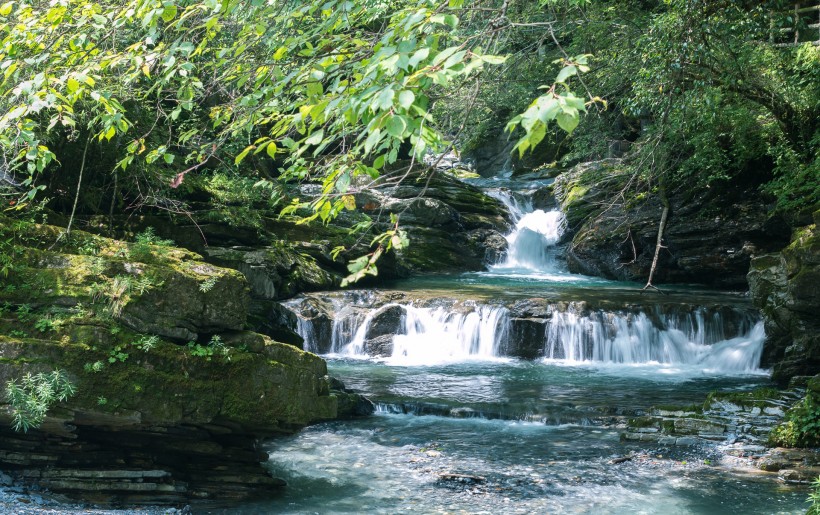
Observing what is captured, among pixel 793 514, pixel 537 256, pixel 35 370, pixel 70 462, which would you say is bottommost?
pixel 793 514

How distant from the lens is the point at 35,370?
5695 mm

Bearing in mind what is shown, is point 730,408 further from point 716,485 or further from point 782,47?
point 782,47

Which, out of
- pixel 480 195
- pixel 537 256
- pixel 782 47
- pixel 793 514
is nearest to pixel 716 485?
pixel 793 514

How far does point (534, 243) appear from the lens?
22.7m

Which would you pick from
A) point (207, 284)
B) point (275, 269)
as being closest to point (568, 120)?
point (207, 284)

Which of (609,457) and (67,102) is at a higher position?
(67,102)

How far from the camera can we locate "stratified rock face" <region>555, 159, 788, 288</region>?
56.3ft

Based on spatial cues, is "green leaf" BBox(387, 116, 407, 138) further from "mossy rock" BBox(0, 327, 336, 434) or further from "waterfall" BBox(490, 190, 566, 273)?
"waterfall" BBox(490, 190, 566, 273)

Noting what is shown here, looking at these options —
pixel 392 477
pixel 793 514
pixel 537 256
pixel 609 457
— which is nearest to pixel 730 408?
pixel 609 457

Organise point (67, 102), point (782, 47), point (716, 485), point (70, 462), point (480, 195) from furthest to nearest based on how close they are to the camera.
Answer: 1. point (480, 195)
2. point (782, 47)
3. point (716, 485)
4. point (70, 462)
5. point (67, 102)

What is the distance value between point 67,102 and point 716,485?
6490mm

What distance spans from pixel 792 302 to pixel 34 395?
33.1 feet

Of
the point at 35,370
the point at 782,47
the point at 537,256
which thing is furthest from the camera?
the point at 537,256

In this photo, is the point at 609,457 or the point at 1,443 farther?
the point at 609,457
